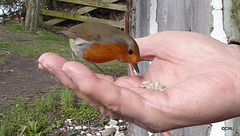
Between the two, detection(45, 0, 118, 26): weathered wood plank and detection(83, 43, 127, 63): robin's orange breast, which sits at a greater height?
detection(83, 43, 127, 63): robin's orange breast

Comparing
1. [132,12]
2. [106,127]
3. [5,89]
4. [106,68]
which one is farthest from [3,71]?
[132,12]

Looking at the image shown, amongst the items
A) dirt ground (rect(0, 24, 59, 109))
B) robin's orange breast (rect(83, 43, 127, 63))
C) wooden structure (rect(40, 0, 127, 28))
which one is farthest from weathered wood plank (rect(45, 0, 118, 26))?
robin's orange breast (rect(83, 43, 127, 63))

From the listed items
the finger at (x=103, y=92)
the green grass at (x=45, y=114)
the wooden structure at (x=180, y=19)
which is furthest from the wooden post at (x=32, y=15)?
the finger at (x=103, y=92)

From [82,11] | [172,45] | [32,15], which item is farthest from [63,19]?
[172,45]

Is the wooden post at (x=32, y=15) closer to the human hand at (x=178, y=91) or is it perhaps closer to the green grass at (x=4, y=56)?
the green grass at (x=4, y=56)

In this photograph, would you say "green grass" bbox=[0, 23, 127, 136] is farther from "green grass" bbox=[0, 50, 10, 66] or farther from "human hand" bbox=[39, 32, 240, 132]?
"human hand" bbox=[39, 32, 240, 132]

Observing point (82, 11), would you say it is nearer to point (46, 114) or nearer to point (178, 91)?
point (46, 114)

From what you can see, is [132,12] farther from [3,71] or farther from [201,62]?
[3,71]
